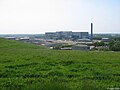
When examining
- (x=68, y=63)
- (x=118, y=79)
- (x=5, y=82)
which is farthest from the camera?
(x=68, y=63)

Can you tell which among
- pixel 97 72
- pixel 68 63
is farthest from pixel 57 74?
pixel 68 63

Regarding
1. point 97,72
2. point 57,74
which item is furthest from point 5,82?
point 97,72

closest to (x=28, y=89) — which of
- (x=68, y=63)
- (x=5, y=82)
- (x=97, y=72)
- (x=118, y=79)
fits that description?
(x=5, y=82)

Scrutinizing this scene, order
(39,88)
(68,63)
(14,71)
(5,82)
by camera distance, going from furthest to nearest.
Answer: (68,63) < (14,71) < (5,82) < (39,88)

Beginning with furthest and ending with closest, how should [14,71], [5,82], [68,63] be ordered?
[68,63] → [14,71] → [5,82]

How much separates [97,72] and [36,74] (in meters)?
3.14

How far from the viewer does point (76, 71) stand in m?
13.4

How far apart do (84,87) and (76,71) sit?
567 cm

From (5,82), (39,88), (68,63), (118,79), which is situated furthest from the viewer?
(68,63)

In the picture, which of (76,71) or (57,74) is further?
(76,71)

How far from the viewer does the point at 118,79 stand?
11.1 m

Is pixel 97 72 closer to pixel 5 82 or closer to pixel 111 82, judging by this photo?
pixel 111 82

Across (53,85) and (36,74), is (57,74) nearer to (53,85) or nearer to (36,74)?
(36,74)

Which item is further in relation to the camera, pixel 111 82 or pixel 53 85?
pixel 111 82
